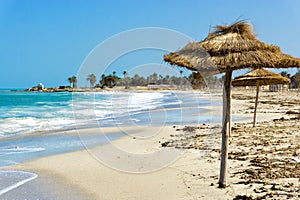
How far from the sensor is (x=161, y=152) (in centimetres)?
719

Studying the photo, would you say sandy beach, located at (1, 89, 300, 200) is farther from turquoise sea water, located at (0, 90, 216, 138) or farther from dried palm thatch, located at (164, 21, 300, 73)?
turquoise sea water, located at (0, 90, 216, 138)

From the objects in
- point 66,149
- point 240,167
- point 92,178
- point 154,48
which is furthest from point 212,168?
point 66,149

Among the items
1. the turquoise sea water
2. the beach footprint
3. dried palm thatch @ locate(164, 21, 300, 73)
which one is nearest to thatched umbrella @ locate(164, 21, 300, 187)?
dried palm thatch @ locate(164, 21, 300, 73)

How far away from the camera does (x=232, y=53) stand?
3973 mm

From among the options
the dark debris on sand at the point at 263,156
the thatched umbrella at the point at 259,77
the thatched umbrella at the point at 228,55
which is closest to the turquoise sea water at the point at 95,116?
the thatched umbrella at the point at 259,77

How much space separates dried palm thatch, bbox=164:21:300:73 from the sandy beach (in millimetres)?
1727

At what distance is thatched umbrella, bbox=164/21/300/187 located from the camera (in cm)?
390

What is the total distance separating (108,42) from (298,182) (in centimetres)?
436

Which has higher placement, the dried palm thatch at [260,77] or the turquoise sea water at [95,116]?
the dried palm thatch at [260,77]

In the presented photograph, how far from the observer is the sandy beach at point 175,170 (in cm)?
436

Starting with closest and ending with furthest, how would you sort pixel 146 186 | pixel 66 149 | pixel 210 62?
1. pixel 210 62
2. pixel 146 186
3. pixel 66 149

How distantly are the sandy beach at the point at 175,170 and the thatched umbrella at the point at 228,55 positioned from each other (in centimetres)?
57

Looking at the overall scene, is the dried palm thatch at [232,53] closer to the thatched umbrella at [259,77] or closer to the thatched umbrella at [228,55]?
the thatched umbrella at [228,55]

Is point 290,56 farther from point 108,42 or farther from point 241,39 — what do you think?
point 108,42
